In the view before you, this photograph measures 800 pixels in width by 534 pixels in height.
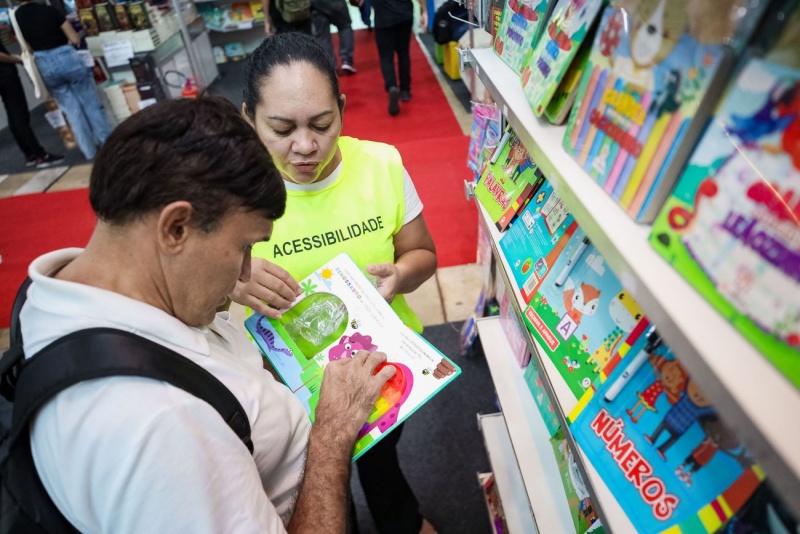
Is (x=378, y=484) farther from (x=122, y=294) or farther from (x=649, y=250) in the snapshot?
(x=649, y=250)

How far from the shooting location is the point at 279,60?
1302mm

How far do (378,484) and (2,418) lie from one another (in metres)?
1.27

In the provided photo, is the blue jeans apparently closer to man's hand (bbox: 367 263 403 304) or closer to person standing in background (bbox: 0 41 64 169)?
person standing in background (bbox: 0 41 64 169)

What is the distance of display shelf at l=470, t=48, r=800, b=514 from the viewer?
0.48 meters

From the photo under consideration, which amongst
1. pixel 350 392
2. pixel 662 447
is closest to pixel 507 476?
pixel 350 392

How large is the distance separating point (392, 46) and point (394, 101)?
0.66 metres

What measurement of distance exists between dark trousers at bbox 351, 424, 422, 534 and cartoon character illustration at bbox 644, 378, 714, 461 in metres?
1.03

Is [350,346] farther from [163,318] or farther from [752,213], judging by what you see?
[752,213]

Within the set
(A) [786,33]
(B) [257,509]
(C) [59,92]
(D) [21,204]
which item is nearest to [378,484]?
(B) [257,509]

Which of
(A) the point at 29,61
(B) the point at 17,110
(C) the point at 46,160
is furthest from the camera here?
(C) the point at 46,160

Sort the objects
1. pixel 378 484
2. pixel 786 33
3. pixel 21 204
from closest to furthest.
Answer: pixel 786 33 < pixel 378 484 < pixel 21 204

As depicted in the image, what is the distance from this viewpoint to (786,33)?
0.52m

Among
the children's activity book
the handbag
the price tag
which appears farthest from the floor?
the price tag

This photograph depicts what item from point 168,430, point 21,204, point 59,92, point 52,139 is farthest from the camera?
point 52,139
